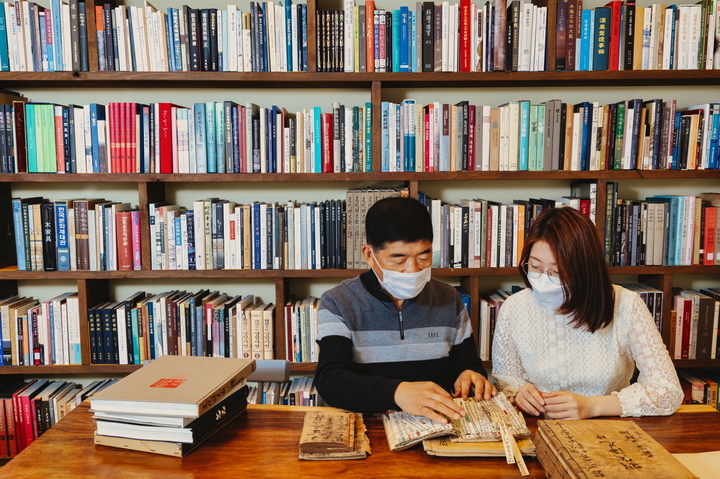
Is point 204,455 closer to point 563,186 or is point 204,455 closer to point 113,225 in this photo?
point 113,225

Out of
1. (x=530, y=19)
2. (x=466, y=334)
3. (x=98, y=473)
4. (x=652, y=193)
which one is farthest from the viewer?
(x=652, y=193)

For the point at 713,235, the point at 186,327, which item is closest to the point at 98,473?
the point at 186,327

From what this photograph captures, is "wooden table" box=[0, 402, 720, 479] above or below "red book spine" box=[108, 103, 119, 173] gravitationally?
below

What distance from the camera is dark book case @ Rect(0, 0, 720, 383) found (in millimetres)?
2084

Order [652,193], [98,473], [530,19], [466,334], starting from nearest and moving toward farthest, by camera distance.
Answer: [98,473] → [466,334] → [530,19] → [652,193]

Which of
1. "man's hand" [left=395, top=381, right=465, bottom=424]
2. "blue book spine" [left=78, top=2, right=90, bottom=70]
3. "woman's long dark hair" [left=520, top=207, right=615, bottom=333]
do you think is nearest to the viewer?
"man's hand" [left=395, top=381, right=465, bottom=424]

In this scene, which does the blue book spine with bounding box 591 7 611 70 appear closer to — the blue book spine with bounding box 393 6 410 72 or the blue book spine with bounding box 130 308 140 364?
the blue book spine with bounding box 393 6 410 72

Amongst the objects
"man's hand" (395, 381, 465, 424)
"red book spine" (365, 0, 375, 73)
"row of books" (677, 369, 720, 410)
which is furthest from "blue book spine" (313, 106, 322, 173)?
"row of books" (677, 369, 720, 410)

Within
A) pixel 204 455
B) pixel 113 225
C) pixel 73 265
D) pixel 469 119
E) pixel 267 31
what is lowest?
pixel 204 455

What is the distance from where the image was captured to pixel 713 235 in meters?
2.19

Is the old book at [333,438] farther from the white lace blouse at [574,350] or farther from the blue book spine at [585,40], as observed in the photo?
the blue book spine at [585,40]

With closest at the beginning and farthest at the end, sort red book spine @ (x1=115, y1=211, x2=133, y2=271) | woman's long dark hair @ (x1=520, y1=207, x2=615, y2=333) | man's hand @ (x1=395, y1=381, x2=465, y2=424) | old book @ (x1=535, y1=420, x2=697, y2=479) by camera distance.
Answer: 1. old book @ (x1=535, y1=420, x2=697, y2=479)
2. man's hand @ (x1=395, y1=381, x2=465, y2=424)
3. woman's long dark hair @ (x1=520, y1=207, x2=615, y2=333)
4. red book spine @ (x1=115, y1=211, x2=133, y2=271)

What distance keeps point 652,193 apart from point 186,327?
214 cm

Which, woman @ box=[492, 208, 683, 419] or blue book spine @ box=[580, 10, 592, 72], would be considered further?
blue book spine @ box=[580, 10, 592, 72]
